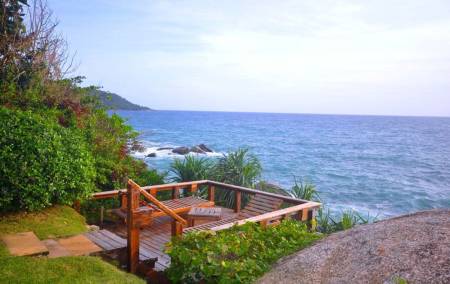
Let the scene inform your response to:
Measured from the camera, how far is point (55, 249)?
448 centimetres

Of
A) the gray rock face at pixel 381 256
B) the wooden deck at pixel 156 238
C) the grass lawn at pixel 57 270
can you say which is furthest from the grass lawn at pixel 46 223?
the gray rock face at pixel 381 256

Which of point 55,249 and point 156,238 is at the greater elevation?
point 55,249

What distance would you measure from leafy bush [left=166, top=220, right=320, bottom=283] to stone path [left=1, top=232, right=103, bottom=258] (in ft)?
4.50

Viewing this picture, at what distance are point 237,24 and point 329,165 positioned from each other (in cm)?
2144

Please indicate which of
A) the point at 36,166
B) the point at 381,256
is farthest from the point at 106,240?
the point at 381,256

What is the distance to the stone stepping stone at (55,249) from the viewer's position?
429 centimetres

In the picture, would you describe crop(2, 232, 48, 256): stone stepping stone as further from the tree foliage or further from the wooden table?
the wooden table

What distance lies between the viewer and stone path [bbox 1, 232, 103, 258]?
421 centimetres

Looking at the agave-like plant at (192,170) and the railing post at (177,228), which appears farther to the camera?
the agave-like plant at (192,170)

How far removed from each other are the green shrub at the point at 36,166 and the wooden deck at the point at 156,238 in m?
1.04

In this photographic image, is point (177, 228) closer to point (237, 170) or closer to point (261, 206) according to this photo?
point (261, 206)

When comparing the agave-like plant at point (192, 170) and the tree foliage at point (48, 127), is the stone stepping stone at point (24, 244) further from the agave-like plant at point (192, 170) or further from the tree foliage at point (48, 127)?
the agave-like plant at point (192, 170)

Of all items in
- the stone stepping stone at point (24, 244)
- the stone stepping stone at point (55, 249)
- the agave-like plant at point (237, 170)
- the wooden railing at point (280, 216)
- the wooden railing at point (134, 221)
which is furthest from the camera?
the agave-like plant at point (237, 170)

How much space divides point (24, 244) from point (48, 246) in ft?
0.94
